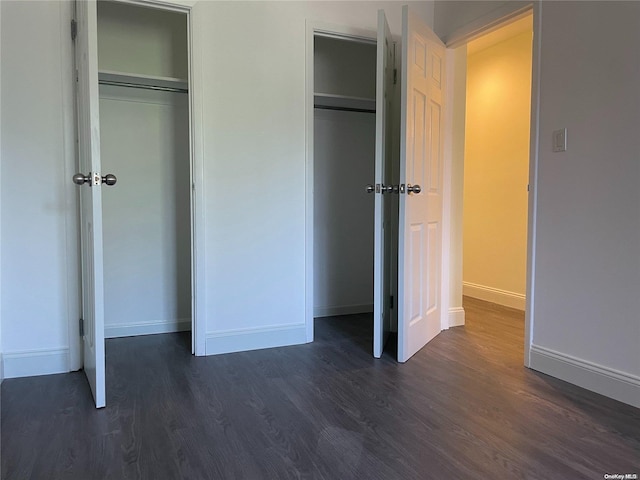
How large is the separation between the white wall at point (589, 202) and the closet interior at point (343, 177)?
63.9 inches

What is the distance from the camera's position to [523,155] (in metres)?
4.14

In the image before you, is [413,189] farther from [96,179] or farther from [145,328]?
[145,328]

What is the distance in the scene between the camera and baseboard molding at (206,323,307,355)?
2.81 meters

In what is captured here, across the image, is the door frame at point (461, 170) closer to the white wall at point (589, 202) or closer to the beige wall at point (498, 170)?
the white wall at point (589, 202)

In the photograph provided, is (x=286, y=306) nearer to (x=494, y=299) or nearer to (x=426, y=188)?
(x=426, y=188)

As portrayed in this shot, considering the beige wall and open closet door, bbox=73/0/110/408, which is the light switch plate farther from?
open closet door, bbox=73/0/110/408

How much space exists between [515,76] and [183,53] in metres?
2.89

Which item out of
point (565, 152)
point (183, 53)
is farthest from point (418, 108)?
point (183, 53)

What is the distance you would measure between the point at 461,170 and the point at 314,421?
7.56ft

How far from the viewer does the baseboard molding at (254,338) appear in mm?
2812

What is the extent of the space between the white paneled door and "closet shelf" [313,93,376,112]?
1787 mm

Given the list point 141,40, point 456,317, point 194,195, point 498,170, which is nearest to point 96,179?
point 194,195

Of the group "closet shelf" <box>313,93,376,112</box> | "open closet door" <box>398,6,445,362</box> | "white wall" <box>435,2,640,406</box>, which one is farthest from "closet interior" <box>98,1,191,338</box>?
"white wall" <box>435,2,640,406</box>

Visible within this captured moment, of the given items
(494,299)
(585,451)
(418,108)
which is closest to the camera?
(585,451)
